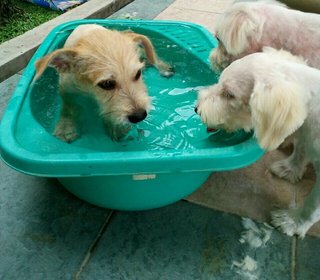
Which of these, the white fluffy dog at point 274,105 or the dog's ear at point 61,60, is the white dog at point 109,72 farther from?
the white fluffy dog at point 274,105

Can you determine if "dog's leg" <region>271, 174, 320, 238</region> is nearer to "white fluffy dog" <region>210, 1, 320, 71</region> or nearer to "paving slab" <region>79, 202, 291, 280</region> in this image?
"paving slab" <region>79, 202, 291, 280</region>

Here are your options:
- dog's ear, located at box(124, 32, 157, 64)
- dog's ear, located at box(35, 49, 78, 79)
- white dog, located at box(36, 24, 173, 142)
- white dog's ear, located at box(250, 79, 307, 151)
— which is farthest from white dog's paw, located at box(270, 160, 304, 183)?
dog's ear, located at box(35, 49, 78, 79)

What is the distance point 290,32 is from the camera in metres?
2.20

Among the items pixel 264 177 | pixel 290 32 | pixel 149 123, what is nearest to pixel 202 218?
pixel 264 177

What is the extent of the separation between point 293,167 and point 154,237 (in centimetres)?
107

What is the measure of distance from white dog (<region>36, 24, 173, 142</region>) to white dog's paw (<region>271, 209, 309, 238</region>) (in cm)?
103

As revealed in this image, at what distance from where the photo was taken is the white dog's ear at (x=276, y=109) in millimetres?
1600

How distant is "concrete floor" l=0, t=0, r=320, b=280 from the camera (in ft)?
6.37

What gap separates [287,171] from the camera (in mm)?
2424

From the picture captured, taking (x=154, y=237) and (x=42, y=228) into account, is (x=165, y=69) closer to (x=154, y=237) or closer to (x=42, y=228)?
(x=154, y=237)

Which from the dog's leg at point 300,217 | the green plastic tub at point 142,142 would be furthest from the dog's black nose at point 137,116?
the dog's leg at point 300,217

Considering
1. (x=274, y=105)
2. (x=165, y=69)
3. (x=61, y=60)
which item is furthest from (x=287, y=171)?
(x=61, y=60)

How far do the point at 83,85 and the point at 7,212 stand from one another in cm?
92

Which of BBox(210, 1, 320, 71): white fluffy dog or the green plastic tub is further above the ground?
BBox(210, 1, 320, 71): white fluffy dog
